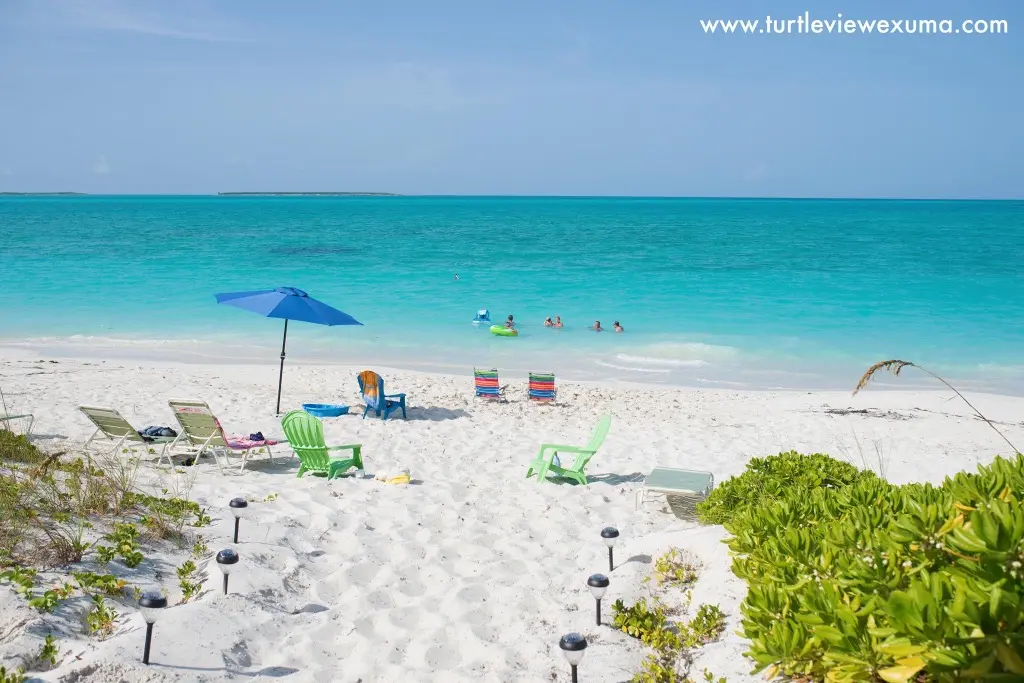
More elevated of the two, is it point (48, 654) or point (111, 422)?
point (111, 422)

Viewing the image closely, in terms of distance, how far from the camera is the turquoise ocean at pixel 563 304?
704 inches

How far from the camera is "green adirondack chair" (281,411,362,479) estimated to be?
755 cm

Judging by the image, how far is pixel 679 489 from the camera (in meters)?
6.78

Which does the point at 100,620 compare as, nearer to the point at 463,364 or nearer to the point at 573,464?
the point at 573,464

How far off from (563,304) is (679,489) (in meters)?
19.4

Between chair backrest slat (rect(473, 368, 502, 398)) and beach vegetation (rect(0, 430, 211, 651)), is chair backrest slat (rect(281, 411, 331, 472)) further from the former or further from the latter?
chair backrest slat (rect(473, 368, 502, 398))

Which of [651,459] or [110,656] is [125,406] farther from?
[110,656]

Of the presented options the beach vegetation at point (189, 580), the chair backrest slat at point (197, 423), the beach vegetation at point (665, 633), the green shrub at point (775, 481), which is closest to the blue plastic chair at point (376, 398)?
the chair backrest slat at point (197, 423)

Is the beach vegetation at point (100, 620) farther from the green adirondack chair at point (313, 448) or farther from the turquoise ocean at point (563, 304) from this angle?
the turquoise ocean at point (563, 304)

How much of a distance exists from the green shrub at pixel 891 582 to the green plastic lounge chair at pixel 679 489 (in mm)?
2745

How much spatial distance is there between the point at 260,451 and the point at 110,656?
4.92m

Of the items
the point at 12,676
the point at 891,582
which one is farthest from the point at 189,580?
the point at 891,582

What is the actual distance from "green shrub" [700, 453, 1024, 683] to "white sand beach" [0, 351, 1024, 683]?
2.12 ft

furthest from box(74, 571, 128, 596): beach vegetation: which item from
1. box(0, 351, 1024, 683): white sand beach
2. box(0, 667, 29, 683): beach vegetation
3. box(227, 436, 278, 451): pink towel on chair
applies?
box(227, 436, 278, 451): pink towel on chair
